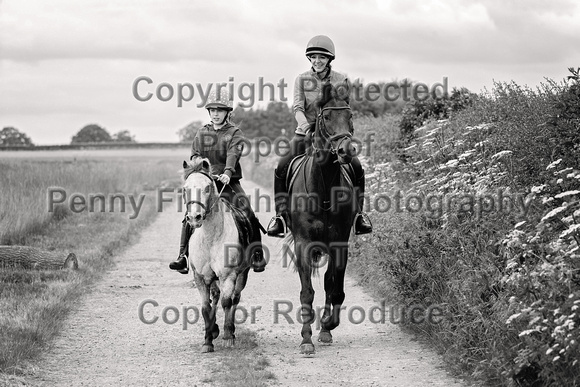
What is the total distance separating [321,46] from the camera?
9.90 meters

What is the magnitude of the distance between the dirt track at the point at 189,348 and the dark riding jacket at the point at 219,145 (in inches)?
86.9

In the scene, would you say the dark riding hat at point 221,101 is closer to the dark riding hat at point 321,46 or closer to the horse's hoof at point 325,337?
the dark riding hat at point 321,46

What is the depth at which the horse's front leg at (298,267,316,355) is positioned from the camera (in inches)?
370

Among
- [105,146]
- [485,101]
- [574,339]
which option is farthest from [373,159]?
[105,146]

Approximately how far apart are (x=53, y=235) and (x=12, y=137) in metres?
79.9

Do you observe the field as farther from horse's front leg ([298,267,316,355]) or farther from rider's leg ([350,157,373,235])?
rider's leg ([350,157,373,235])

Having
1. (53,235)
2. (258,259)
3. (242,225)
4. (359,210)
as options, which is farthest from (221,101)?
(53,235)

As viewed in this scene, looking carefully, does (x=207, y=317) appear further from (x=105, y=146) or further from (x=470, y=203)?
(x=105, y=146)

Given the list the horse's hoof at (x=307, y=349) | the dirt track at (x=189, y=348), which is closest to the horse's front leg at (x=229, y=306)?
the dirt track at (x=189, y=348)

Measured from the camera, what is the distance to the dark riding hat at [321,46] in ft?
32.5

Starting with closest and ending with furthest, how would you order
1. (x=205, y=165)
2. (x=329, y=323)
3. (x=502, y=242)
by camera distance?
(x=502, y=242) < (x=205, y=165) < (x=329, y=323)

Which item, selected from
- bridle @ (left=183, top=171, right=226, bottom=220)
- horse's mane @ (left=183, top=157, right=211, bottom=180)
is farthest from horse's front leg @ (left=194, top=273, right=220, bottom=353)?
horse's mane @ (left=183, top=157, right=211, bottom=180)

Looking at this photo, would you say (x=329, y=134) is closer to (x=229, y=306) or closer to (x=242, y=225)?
(x=242, y=225)

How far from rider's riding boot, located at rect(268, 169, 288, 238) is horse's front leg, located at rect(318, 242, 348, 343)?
93cm
